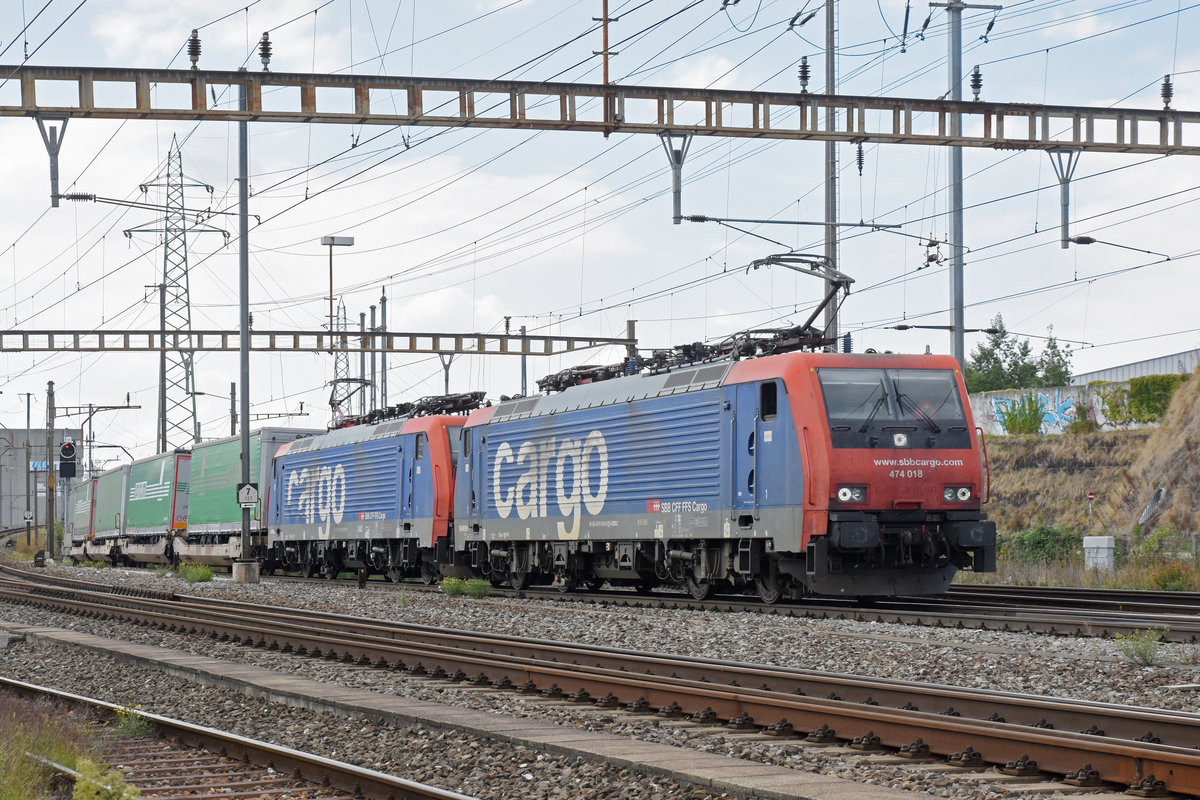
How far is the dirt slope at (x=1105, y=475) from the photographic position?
3947 cm

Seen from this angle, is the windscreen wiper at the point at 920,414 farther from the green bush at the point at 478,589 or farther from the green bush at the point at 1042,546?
the green bush at the point at 1042,546

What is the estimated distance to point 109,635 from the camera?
19.0m

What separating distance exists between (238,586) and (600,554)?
427 inches

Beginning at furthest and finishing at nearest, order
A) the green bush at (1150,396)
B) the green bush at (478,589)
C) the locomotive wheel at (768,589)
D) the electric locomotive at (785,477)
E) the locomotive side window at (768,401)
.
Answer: the green bush at (1150,396)
the green bush at (478,589)
the locomotive wheel at (768,589)
the locomotive side window at (768,401)
the electric locomotive at (785,477)

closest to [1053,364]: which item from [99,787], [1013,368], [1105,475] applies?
[1013,368]

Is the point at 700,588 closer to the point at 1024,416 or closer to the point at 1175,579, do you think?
the point at 1175,579

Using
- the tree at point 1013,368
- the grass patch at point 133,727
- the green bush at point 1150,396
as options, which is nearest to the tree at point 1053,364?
the tree at point 1013,368

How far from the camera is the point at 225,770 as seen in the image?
884cm

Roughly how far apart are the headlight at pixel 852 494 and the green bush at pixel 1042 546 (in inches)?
700

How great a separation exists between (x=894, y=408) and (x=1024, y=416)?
133 ft

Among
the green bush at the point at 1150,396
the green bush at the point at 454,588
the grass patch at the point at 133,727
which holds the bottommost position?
the green bush at the point at 454,588

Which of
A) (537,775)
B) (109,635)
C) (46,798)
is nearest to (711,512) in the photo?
(109,635)

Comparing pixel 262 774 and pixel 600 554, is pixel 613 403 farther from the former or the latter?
pixel 262 774

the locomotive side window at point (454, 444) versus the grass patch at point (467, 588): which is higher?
the locomotive side window at point (454, 444)
